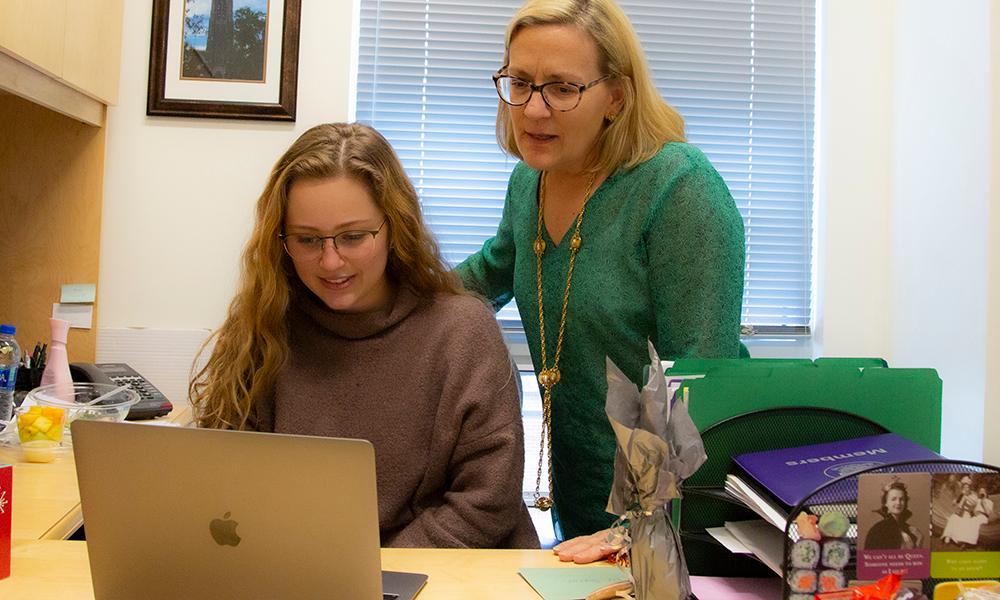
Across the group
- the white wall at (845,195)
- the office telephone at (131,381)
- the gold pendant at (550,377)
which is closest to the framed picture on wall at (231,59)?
the white wall at (845,195)

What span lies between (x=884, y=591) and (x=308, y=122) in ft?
6.37

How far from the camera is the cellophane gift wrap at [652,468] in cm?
85

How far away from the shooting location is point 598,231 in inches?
60.3

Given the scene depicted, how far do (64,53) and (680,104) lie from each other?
5.22ft

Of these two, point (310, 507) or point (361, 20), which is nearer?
point (310, 507)

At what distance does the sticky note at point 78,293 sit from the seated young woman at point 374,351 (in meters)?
0.99

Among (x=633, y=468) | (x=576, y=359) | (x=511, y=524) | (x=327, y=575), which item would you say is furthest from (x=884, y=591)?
(x=576, y=359)

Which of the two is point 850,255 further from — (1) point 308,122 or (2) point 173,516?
(2) point 173,516

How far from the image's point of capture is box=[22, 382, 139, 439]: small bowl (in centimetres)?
175

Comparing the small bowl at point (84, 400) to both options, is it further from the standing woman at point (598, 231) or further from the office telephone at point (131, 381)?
the standing woman at point (598, 231)

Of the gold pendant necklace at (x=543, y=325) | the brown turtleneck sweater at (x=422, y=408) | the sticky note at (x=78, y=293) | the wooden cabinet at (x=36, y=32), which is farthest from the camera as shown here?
the sticky note at (x=78, y=293)

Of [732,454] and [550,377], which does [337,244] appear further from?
[732,454]

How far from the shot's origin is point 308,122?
7.89 feet

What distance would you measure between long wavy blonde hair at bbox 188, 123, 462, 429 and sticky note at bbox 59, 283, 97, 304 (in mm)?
999
